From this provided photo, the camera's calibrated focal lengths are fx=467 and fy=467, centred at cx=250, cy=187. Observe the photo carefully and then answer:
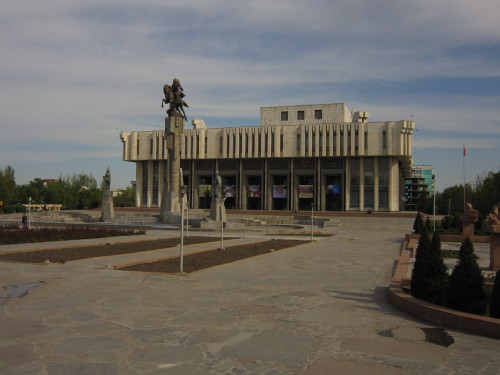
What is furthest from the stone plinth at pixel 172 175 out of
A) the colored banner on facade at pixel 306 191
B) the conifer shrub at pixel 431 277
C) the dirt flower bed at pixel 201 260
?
the colored banner on facade at pixel 306 191

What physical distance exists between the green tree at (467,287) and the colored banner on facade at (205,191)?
77.8 metres

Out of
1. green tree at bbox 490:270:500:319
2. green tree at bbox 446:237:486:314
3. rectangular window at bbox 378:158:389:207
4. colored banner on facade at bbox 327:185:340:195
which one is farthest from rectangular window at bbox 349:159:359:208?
green tree at bbox 490:270:500:319

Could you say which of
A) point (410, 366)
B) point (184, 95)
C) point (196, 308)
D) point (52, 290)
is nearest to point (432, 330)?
point (410, 366)

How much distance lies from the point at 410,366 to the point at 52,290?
7202mm

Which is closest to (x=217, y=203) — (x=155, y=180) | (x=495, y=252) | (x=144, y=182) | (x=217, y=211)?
(x=217, y=211)

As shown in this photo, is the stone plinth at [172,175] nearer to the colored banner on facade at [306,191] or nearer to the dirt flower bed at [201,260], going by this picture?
the dirt flower bed at [201,260]

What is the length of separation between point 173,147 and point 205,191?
43.2 m

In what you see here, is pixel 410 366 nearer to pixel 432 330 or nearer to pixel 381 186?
pixel 432 330

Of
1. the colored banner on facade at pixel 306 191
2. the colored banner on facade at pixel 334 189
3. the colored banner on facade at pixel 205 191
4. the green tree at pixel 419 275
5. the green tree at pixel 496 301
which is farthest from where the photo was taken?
the colored banner on facade at pixel 205 191

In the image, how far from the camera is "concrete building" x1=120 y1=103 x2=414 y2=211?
73.6 m

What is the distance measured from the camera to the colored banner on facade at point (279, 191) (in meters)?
80.7

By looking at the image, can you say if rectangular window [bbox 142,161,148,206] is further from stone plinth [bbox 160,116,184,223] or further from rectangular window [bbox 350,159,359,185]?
stone plinth [bbox 160,116,184,223]

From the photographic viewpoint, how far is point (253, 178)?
279 feet

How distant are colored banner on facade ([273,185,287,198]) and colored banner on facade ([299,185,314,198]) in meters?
2.81
